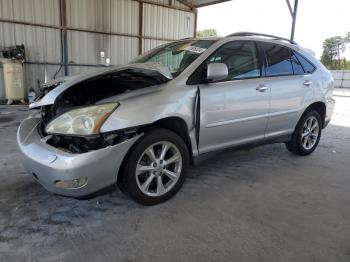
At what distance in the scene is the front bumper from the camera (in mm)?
2256

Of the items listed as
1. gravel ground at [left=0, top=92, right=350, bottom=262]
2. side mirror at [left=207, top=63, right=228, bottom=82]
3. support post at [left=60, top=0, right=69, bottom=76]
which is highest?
support post at [left=60, top=0, right=69, bottom=76]

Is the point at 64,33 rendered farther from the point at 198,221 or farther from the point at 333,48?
the point at 333,48

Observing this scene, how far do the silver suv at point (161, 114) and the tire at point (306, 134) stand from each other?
0.22 meters

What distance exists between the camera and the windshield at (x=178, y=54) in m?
3.08

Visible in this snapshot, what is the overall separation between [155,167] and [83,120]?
74cm

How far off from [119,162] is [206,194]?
1.03 meters

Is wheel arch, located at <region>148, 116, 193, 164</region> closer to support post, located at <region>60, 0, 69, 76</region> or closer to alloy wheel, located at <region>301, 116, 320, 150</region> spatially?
alloy wheel, located at <region>301, 116, 320, 150</region>

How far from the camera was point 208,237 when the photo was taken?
231 centimetres

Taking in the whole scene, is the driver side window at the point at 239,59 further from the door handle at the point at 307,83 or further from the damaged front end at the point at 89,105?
the door handle at the point at 307,83

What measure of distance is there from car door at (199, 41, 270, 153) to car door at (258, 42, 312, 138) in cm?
15

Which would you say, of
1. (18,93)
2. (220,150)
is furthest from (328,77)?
(18,93)

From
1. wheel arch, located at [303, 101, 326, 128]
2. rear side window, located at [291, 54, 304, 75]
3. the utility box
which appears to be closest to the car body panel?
rear side window, located at [291, 54, 304, 75]

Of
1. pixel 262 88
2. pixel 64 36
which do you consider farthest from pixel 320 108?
pixel 64 36

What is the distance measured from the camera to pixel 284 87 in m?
3.73
